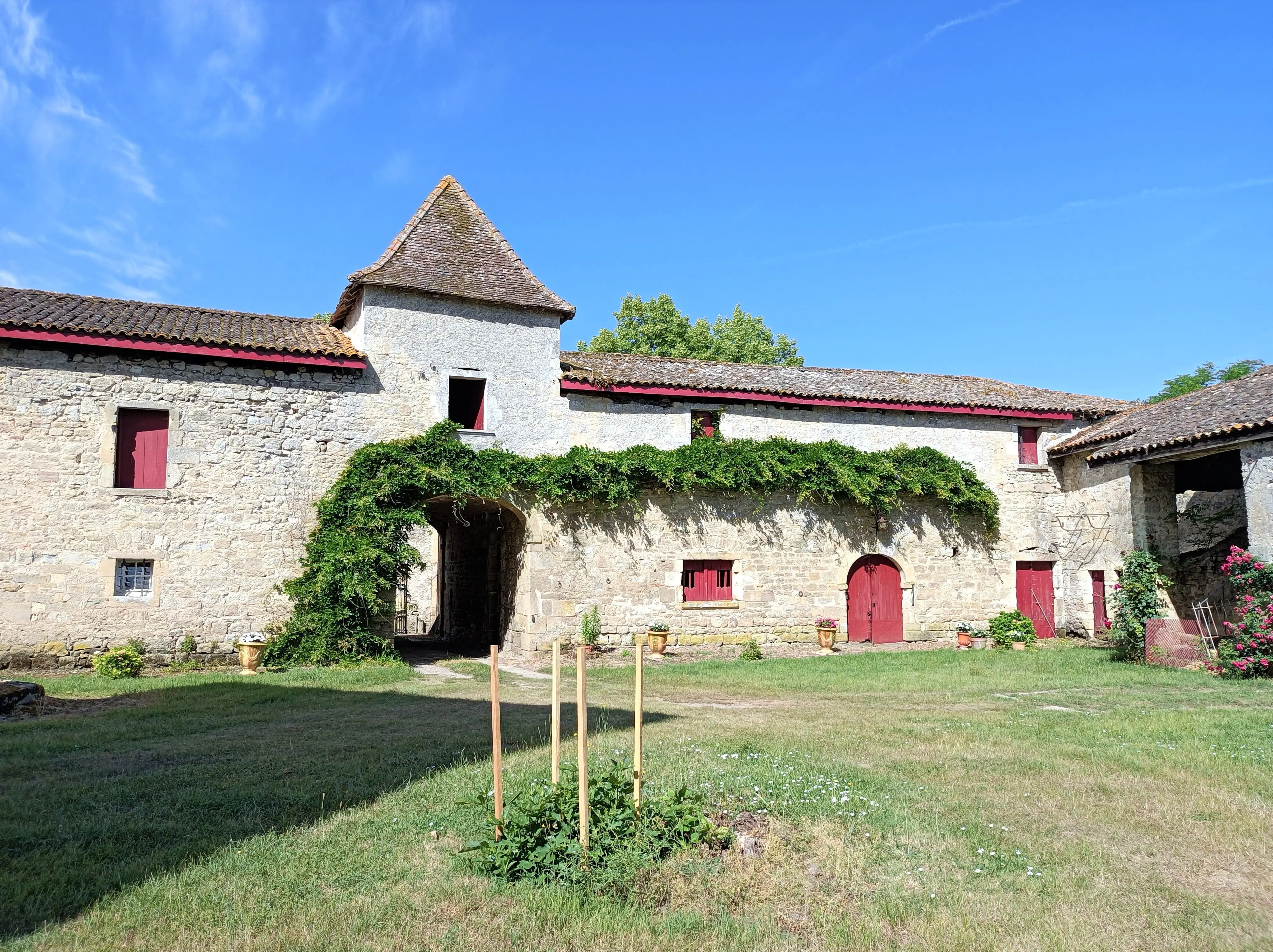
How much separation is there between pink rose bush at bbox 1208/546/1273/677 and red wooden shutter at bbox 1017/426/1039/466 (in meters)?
6.51

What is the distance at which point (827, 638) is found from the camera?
17.3 metres

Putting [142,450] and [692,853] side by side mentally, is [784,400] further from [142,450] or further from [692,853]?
[692,853]

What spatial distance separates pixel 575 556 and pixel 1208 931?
42.5 feet

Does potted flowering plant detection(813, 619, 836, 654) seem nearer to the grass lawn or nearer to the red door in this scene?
the red door

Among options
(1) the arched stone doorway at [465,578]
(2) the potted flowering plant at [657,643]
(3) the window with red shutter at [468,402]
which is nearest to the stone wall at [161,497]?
(3) the window with red shutter at [468,402]

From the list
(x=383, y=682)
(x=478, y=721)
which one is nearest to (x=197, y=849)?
(x=478, y=721)

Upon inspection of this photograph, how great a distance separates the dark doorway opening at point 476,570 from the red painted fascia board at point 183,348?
315cm

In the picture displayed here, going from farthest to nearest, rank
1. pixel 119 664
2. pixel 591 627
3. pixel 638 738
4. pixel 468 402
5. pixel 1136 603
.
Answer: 1. pixel 468 402
2. pixel 591 627
3. pixel 1136 603
4. pixel 119 664
5. pixel 638 738

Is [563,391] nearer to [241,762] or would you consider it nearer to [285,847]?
[241,762]

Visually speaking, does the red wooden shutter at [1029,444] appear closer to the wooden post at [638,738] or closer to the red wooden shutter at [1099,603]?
the red wooden shutter at [1099,603]

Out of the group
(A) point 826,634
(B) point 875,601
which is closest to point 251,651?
(A) point 826,634

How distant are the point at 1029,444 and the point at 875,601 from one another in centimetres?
556

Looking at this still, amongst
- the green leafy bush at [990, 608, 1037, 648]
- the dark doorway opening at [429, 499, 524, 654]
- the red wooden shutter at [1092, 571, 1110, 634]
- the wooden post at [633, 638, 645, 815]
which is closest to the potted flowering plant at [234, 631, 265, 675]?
the dark doorway opening at [429, 499, 524, 654]

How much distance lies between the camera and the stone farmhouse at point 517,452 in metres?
13.4
